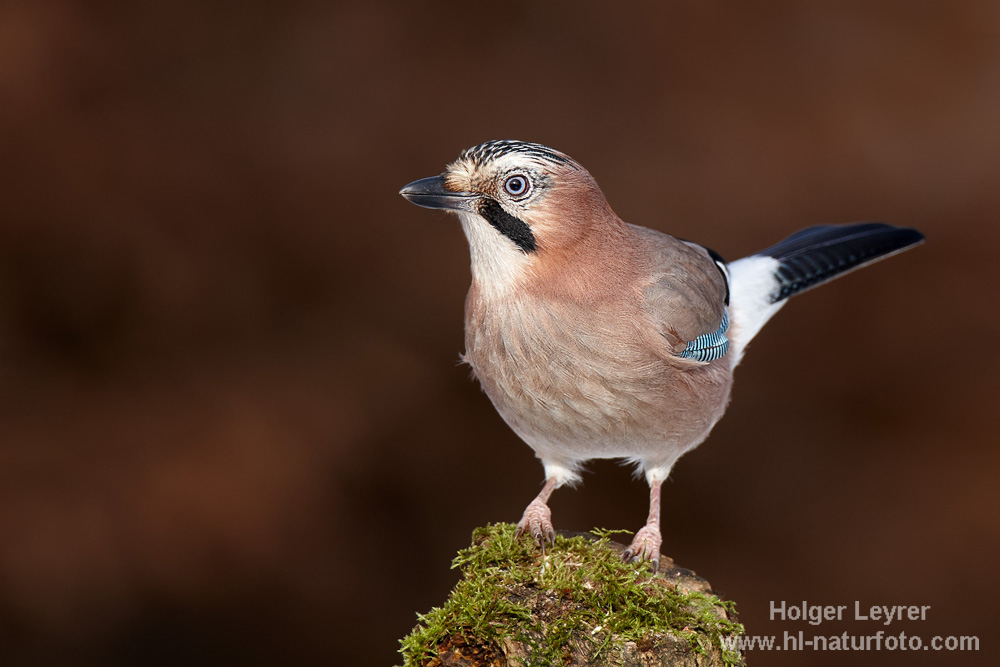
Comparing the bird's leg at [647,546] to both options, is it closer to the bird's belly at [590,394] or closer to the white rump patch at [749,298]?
the bird's belly at [590,394]

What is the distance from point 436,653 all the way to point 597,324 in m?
1.45

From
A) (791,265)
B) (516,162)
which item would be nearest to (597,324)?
(516,162)

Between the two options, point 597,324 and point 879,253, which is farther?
point 879,253

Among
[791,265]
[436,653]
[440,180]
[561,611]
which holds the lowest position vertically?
[436,653]

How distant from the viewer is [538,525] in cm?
418

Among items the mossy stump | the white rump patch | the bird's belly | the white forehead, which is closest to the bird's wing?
the bird's belly

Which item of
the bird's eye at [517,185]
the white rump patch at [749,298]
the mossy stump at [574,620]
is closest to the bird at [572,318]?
the bird's eye at [517,185]

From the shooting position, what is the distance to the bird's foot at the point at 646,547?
4.05 meters

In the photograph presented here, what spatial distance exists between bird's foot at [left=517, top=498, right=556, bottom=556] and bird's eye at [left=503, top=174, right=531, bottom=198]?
152 cm

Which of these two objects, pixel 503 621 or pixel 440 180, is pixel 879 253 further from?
pixel 503 621

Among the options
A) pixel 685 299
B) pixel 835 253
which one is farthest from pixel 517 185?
pixel 835 253

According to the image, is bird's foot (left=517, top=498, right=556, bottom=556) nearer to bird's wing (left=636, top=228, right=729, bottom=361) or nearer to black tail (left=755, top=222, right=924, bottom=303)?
bird's wing (left=636, top=228, right=729, bottom=361)

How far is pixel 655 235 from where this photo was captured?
459 cm

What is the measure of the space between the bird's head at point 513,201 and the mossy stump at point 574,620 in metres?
1.22
